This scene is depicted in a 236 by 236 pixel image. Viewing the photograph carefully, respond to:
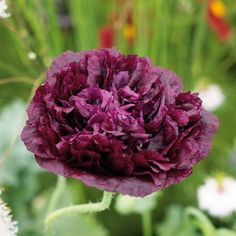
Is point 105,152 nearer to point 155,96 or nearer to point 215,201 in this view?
point 155,96

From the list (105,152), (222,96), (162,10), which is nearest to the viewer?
(105,152)

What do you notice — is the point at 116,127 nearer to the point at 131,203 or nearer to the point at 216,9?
the point at 131,203

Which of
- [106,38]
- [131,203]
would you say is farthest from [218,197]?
[106,38]

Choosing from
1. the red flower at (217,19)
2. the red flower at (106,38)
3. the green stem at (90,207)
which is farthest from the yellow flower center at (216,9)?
the green stem at (90,207)

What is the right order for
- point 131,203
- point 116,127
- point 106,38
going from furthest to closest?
point 106,38
point 131,203
point 116,127

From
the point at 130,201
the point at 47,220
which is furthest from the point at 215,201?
the point at 47,220
